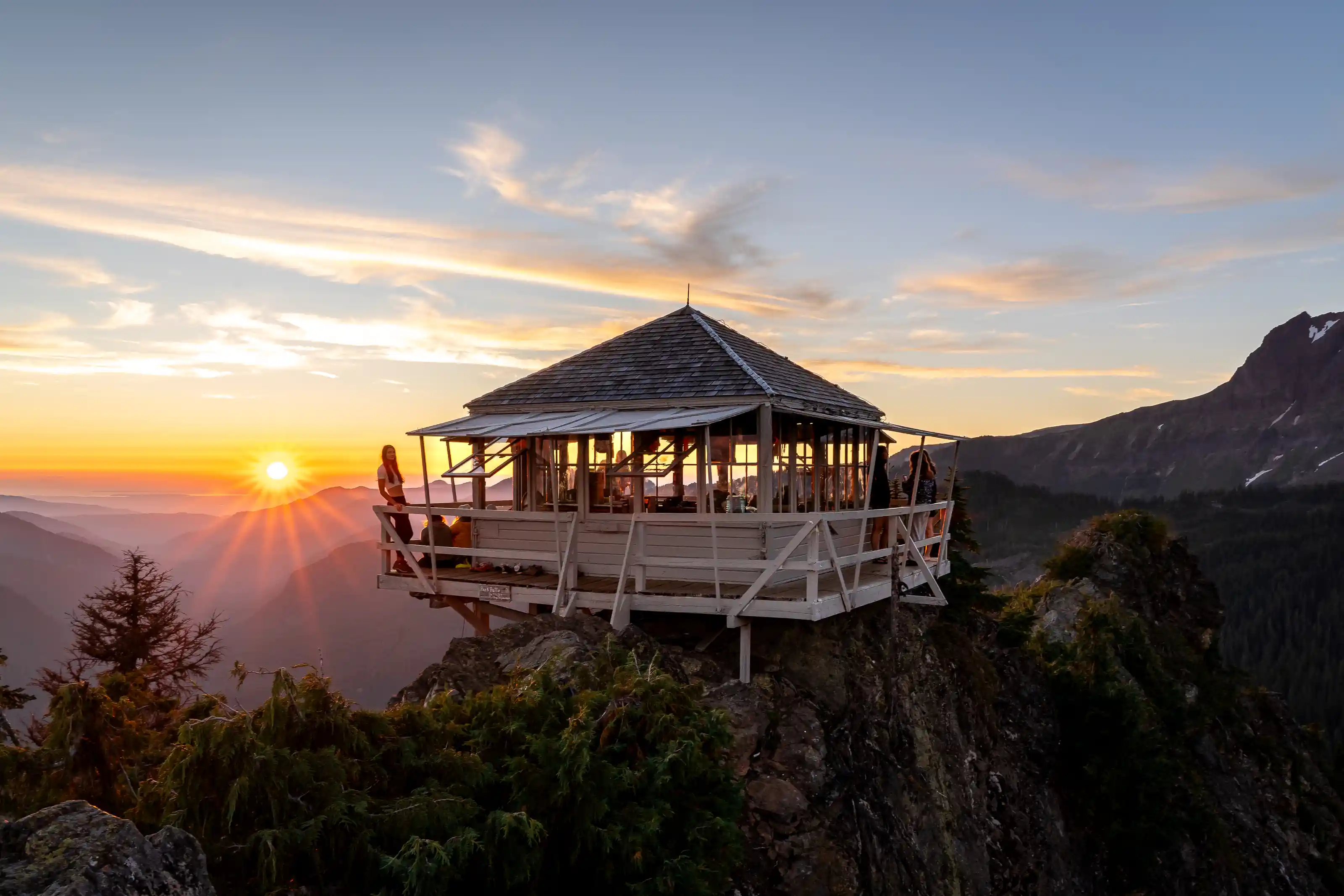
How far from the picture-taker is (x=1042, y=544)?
586 feet

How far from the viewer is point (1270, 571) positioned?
484ft

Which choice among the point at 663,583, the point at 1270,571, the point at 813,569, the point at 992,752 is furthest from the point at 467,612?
the point at 1270,571

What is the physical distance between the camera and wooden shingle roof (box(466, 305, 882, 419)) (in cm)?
1477

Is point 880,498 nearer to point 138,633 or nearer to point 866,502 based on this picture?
point 866,502

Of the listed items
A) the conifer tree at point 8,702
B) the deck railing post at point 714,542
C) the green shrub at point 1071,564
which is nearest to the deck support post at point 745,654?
the deck railing post at point 714,542

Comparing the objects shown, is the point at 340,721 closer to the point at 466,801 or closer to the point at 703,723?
the point at 466,801

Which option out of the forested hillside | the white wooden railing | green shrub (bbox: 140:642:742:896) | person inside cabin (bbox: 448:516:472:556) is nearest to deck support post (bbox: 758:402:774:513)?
the white wooden railing

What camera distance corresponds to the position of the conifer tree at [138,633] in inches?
743

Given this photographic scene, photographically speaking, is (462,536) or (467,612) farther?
(462,536)

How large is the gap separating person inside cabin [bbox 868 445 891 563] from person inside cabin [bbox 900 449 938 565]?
20.8 inches

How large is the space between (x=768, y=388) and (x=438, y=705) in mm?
7879

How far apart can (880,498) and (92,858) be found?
50.6 feet

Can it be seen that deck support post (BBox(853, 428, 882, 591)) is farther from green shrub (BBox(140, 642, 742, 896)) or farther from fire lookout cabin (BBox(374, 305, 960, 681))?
green shrub (BBox(140, 642, 742, 896))

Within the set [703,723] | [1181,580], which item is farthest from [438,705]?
[1181,580]
